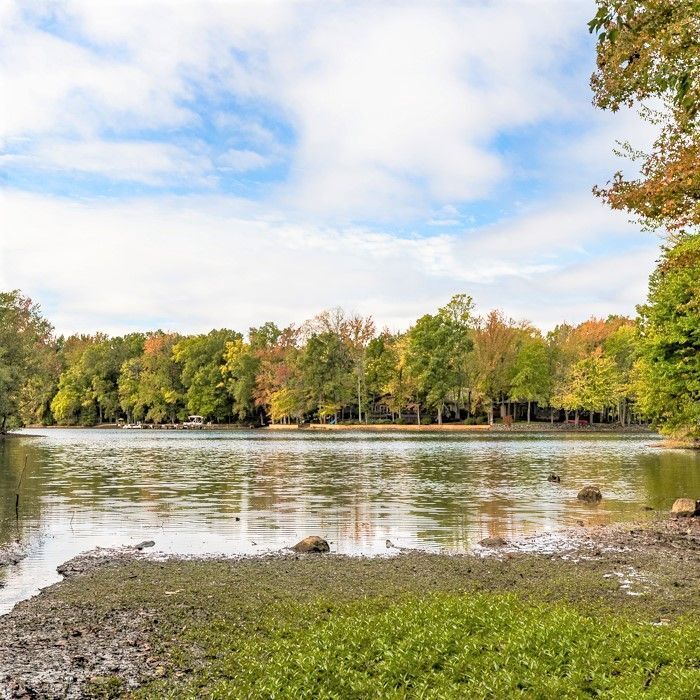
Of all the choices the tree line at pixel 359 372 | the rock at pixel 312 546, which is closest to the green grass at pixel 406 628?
the rock at pixel 312 546

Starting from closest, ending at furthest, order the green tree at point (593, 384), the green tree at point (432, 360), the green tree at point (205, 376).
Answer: the green tree at point (593, 384) → the green tree at point (432, 360) → the green tree at point (205, 376)

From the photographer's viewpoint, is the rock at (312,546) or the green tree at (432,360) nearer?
the rock at (312,546)

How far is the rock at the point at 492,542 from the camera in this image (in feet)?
63.9

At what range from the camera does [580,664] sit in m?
8.23

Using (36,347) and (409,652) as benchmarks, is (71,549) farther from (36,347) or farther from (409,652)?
(36,347)

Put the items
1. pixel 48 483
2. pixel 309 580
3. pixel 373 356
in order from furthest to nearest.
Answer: pixel 373 356
pixel 48 483
pixel 309 580

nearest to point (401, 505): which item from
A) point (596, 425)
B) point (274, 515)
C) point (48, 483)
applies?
point (274, 515)

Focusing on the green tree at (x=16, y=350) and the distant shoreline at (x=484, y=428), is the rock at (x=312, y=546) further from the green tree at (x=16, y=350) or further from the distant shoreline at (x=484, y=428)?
the distant shoreline at (x=484, y=428)

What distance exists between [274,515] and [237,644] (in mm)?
16353

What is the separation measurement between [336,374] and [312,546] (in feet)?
360

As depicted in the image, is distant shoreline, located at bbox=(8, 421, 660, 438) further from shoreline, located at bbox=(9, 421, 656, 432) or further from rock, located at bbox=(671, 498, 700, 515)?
rock, located at bbox=(671, 498, 700, 515)

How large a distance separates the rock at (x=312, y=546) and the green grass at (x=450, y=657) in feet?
25.5

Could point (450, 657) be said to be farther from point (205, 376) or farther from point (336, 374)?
point (205, 376)

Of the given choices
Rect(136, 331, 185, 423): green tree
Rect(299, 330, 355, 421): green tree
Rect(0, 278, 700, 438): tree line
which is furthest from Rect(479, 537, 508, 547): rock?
Rect(136, 331, 185, 423): green tree
